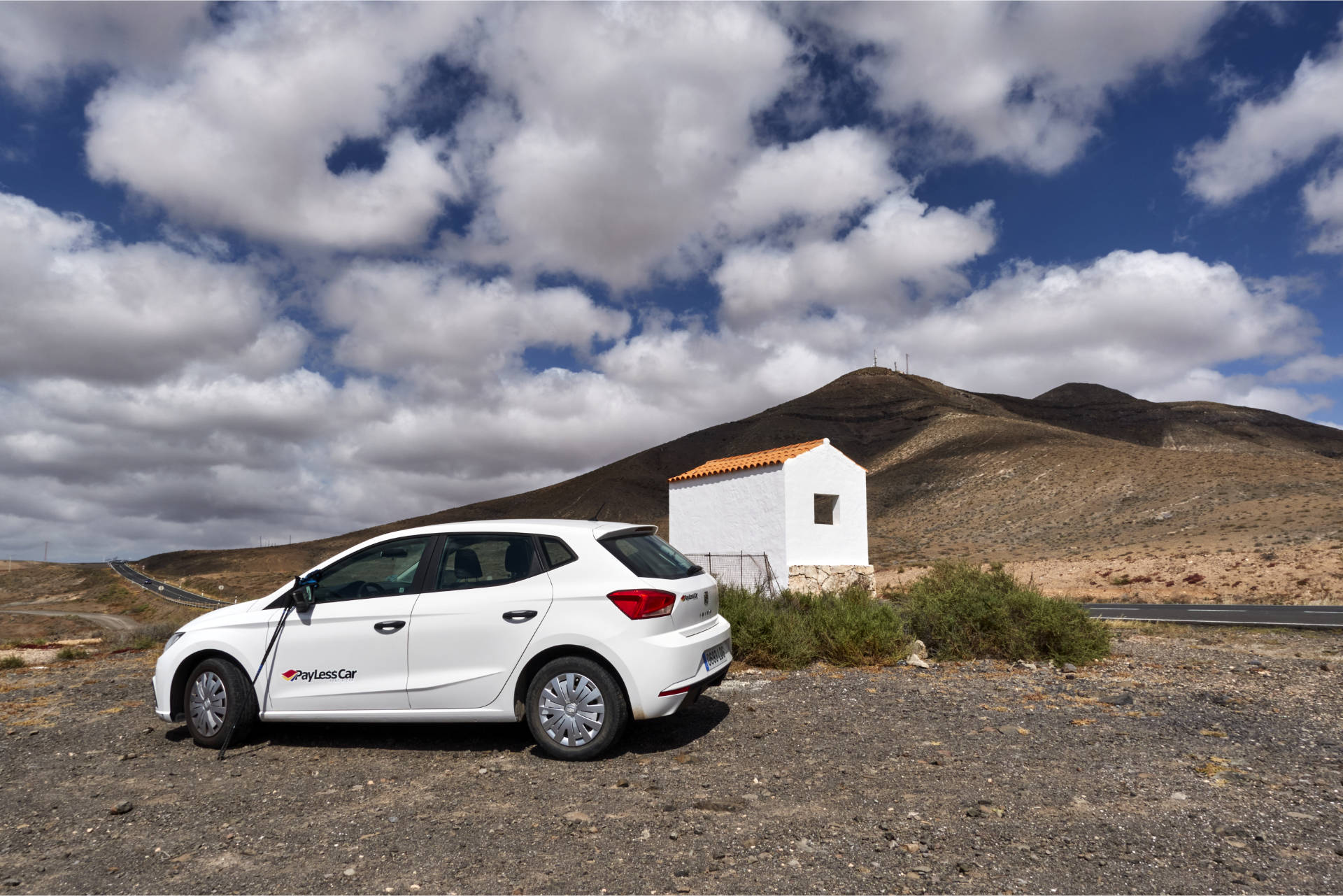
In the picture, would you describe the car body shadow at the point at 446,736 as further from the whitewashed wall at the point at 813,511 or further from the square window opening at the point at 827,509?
the square window opening at the point at 827,509

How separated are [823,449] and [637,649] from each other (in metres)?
14.7

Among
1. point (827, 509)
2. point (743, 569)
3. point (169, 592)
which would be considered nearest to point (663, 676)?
point (743, 569)

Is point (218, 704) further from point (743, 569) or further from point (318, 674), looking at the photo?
point (743, 569)

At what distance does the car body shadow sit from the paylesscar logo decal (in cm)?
43

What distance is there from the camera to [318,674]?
6.06 m

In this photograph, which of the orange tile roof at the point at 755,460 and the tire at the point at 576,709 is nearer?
the tire at the point at 576,709

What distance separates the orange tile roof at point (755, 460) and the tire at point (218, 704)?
530 inches

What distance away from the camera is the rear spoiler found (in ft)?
19.6

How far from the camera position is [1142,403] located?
14062 cm

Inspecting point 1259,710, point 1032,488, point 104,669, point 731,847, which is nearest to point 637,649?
point 731,847

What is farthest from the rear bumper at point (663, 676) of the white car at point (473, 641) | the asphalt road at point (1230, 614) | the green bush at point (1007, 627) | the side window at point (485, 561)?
the asphalt road at point (1230, 614)

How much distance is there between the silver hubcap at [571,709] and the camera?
18.4 ft

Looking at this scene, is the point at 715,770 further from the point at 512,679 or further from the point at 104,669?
the point at 104,669

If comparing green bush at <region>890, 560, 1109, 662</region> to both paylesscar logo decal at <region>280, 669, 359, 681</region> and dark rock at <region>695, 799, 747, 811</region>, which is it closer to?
dark rock at <region>695, 799, 747, 811</region>
